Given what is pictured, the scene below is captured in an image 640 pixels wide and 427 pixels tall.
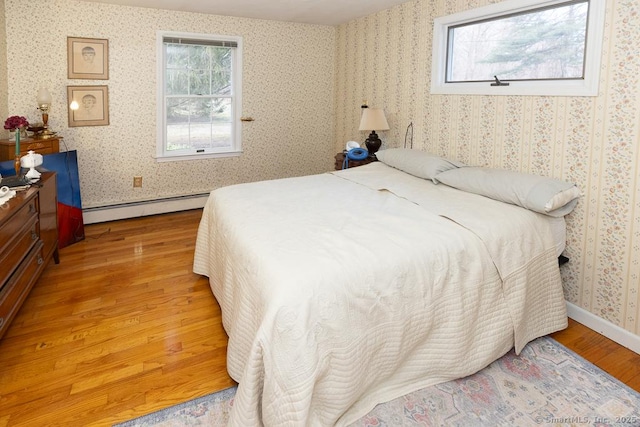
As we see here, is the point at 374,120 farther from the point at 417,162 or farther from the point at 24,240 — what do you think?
the point at 24,240

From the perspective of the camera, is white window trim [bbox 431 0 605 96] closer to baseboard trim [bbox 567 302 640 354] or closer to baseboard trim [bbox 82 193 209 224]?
baseboard trim [bbox 567 302 640 354]

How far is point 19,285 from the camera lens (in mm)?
2283

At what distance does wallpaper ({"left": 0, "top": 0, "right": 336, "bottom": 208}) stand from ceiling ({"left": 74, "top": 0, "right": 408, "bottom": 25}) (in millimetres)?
169

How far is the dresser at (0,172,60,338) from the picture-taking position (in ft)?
6.84

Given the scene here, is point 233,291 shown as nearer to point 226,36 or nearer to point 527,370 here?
point 527,370

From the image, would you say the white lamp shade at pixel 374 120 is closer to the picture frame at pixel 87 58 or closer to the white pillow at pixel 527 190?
the white pillow at pixel 527 190

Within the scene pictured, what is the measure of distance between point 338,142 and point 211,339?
137 inches

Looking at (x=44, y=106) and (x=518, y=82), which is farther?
(x=44, y=106)

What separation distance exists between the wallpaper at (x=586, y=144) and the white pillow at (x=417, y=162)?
0.30 meters

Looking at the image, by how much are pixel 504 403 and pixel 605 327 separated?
100 cm

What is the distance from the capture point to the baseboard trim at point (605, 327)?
229 cm

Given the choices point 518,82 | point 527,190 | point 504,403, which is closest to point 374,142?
point 518,82

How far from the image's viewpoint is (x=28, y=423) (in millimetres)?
1711

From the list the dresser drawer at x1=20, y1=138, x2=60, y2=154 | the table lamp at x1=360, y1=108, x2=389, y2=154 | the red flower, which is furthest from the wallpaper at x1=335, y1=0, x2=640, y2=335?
the red flower
